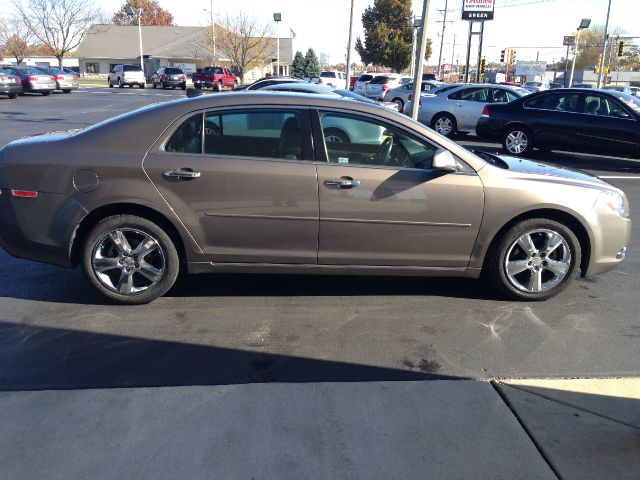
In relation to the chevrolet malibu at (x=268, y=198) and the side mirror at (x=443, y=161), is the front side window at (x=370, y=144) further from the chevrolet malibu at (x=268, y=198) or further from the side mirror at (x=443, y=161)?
the side mirror at (x=443, y=161)

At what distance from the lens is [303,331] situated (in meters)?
4.18

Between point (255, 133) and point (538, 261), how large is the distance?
8.01ft

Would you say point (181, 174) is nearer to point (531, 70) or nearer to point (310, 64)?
point (310, 64)

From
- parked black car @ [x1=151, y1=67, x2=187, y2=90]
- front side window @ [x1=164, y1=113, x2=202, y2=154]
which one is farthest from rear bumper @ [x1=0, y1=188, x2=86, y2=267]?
parked black car @ [x1=151, y1=67, x2=187, y2=90]

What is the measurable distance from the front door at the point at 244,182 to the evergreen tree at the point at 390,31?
56345 millimetres

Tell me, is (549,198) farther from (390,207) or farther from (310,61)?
(310,61)

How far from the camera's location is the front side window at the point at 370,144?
4512 mm

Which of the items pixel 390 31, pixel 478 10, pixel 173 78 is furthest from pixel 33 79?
pixel 390 31

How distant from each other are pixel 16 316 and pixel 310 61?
64.0 m

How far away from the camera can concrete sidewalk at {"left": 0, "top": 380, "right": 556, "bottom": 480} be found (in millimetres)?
2713

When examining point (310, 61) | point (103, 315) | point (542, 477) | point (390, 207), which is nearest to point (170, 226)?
point (103, 315)

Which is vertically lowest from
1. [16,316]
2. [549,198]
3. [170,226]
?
[16,316]

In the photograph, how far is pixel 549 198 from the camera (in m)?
4.56

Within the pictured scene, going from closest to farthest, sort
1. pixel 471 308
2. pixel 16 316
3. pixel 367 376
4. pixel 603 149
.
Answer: pixel 367 376
pixel 16 316
pixel 471 308
pixel 603 149
